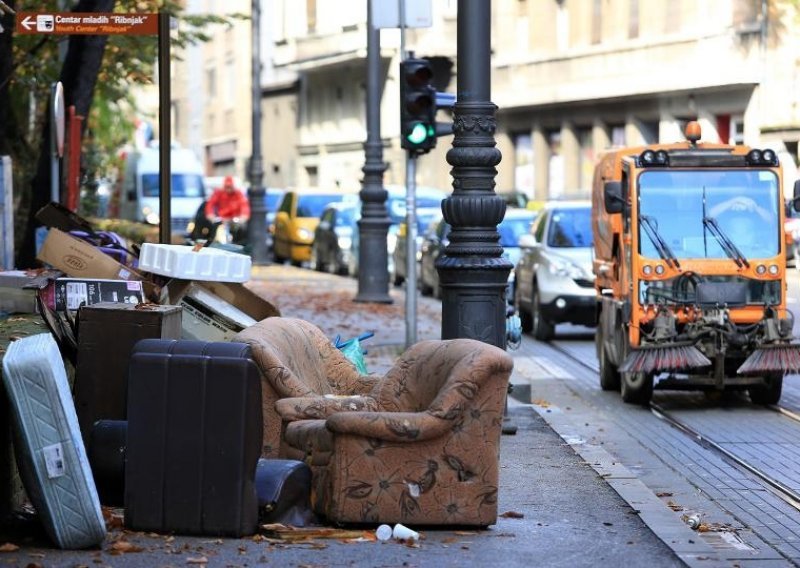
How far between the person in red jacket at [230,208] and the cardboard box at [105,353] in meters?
29.7

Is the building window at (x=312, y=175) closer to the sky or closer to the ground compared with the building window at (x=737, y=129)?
closer to the ground

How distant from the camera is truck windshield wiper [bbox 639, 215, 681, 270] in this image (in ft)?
51.3

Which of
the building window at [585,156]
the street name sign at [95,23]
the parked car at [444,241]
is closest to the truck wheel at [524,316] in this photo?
the parked car at [444,241]

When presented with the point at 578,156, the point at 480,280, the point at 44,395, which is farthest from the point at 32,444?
the point at 578,156

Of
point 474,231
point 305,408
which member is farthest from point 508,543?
point 474,231

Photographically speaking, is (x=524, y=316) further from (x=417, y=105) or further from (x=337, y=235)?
(x=337, y=235)

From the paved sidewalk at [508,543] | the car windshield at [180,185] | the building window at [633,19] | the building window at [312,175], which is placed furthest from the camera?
the building window at [312,175]

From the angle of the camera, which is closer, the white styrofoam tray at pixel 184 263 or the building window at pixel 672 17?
the white styrofoam tray at pixel 184 263

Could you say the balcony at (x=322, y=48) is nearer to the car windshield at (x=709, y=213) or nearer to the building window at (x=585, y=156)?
the building window at (x=585, y=156)

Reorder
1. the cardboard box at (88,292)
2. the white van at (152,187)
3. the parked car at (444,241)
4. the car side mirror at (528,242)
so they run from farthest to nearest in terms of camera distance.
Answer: the white van at (152,187) < the parked car at (444,241) < the car side mirror at (528,242) < the cardboard box at (88,292)

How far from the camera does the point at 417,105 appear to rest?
615 inches

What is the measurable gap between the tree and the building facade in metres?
7.75

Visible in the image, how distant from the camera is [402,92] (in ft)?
51.9

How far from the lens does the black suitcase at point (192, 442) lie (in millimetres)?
8211
